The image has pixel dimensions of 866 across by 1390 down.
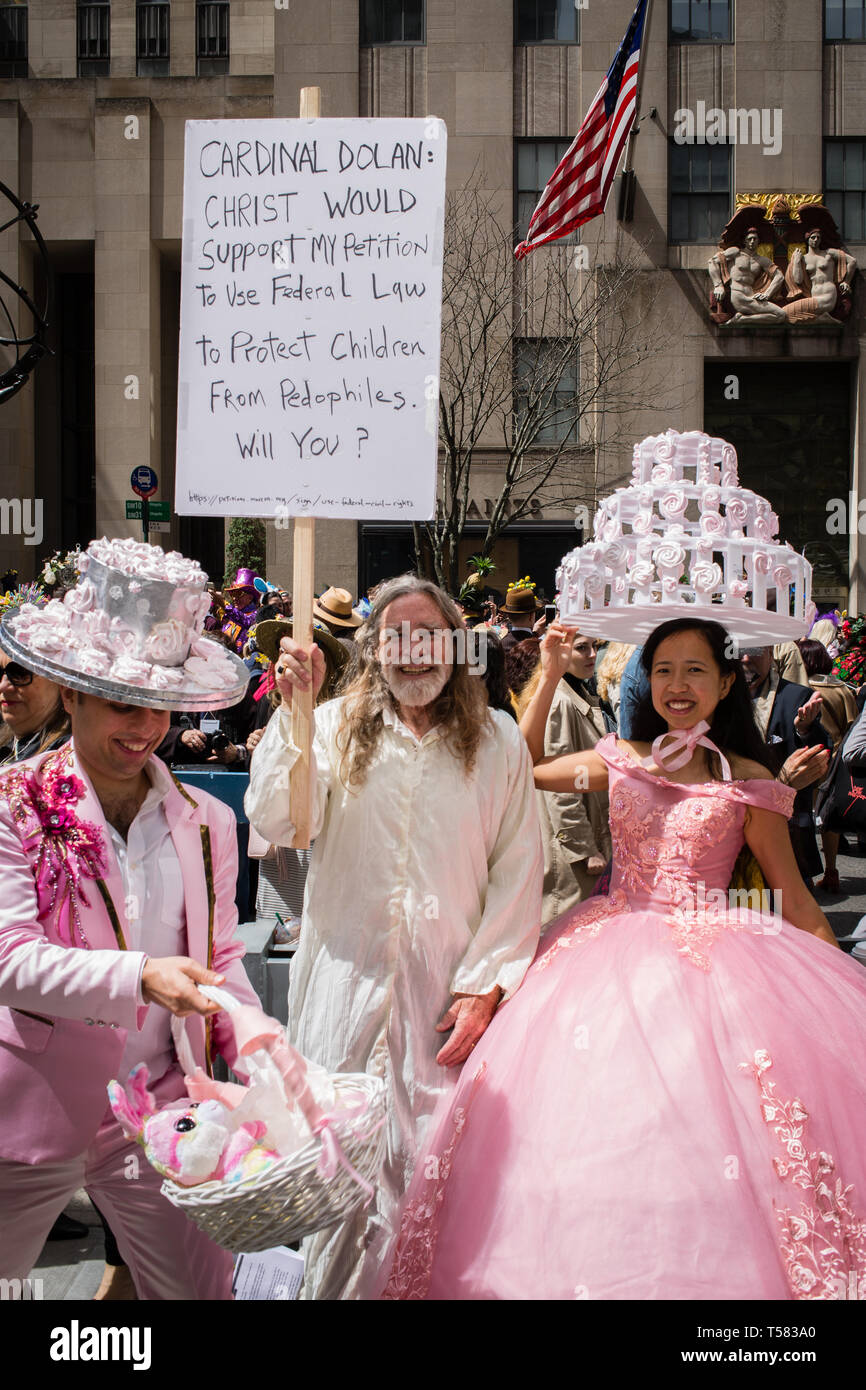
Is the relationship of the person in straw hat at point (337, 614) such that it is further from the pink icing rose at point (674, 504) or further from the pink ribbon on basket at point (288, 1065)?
the pink ribbon on basket at point (288, 1065)

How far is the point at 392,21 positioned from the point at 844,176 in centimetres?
827

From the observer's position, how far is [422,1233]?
2.69m

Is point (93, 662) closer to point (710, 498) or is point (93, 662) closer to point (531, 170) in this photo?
point (710, 498)

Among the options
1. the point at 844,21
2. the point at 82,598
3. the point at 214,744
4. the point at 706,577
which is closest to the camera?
the point at 82,598

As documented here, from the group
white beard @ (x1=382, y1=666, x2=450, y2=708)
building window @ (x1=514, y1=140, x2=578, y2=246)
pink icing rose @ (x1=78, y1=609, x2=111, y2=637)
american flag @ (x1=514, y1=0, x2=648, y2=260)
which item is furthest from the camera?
building window @ (x1=514, y1=140, x2=578, y2=246)

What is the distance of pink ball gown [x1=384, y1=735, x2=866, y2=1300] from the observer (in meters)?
2.41

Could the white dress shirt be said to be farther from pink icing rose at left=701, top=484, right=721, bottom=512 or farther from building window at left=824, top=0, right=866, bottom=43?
building window at left=824, top=0, right=866, bottom=43

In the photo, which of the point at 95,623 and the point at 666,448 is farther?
the point at 666,448

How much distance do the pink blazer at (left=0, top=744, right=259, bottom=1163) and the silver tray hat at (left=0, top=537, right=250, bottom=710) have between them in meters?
0.23

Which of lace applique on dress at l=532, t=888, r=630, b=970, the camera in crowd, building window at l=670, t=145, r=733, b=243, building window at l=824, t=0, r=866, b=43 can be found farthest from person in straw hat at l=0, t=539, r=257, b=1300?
building window at l=824, t=0, r=866, b=43

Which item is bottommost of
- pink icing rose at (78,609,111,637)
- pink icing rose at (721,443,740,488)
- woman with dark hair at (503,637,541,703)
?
woman with dark hair at (503,637,541,703)

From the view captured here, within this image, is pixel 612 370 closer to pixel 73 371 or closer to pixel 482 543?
pixel 482 543

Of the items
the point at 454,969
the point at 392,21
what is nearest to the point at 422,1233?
the point at 454,969

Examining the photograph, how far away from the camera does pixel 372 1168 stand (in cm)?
212
